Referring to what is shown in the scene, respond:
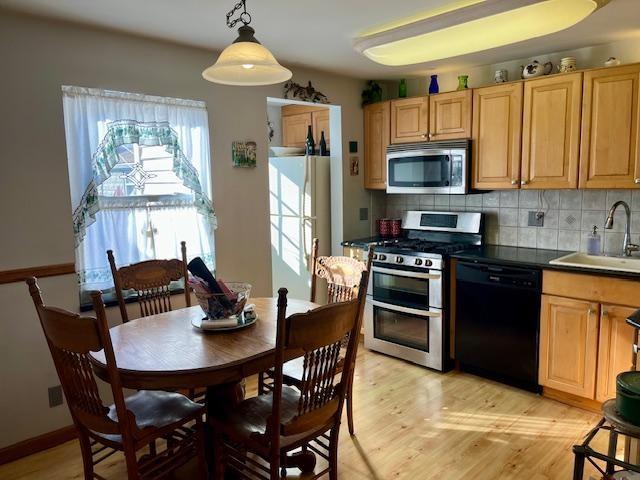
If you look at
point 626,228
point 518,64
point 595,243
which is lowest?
point 595,243

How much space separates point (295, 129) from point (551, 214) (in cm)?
273

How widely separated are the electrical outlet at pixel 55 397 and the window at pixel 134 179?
0.51 m

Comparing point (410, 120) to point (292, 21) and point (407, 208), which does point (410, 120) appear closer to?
point (407, 208)

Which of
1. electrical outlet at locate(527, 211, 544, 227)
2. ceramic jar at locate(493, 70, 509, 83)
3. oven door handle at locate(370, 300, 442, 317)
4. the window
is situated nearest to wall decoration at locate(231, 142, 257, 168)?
the window

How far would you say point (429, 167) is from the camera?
3.77 meters

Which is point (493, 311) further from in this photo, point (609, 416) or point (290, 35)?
point (290, 35)

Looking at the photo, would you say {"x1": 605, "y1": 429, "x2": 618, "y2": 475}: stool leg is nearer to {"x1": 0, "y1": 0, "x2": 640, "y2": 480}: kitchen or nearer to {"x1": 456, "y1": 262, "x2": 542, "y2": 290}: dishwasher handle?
{"x1": 0, "y1": 0, "x2": 640, "y2": 480}: kitchen

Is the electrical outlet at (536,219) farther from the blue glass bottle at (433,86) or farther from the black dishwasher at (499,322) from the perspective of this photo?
the blue glass bottle at (433,86)

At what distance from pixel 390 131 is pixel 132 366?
10.0 feet

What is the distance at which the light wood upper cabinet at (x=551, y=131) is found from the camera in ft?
10.0

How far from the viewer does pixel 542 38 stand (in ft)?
9.75

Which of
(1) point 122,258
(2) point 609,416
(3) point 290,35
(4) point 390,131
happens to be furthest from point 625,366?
(1) point 122,258

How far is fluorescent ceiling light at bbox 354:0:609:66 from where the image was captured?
2.37 meters

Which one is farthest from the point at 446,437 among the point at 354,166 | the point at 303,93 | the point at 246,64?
the point at 303,93
